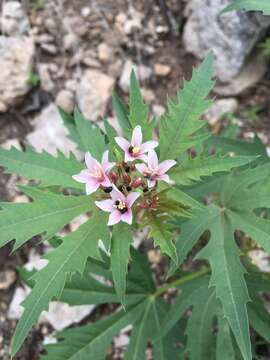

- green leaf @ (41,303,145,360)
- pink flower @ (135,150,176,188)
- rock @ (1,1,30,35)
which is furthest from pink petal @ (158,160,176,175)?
rock @ (1,1,30,35)

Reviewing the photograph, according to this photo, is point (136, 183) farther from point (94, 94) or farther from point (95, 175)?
point (94, 94)

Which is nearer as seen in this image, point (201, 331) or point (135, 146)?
point (135, 146)

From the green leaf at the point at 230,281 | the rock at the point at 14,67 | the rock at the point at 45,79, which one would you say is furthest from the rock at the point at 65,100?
the green leaf at the point at 230,281

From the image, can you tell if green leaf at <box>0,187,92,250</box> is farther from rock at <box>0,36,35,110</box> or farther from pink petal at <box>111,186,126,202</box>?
rock at <box>0,36,35,110</box>

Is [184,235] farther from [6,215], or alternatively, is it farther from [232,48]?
[232,48]

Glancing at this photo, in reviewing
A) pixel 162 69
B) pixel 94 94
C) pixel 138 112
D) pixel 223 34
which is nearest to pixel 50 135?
pixel 94 94
